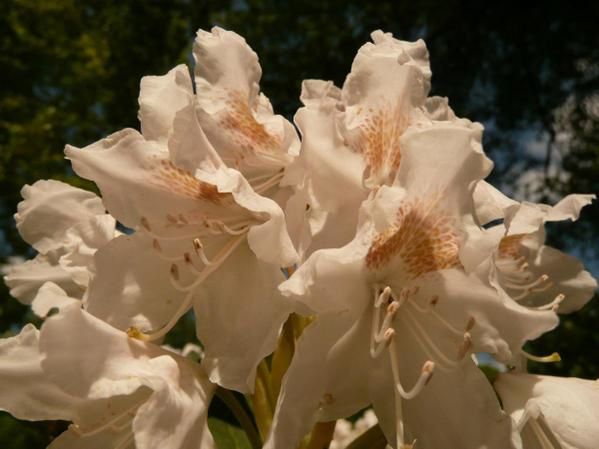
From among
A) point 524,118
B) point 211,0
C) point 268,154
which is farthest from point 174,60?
point 268,154

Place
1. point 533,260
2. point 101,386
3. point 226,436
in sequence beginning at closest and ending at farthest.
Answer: point 101,386, point 533,260, point 226,436

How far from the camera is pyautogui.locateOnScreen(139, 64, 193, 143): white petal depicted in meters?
0.64

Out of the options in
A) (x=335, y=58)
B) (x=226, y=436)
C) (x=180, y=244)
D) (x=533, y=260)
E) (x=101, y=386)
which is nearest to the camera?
(x=101, y=386)

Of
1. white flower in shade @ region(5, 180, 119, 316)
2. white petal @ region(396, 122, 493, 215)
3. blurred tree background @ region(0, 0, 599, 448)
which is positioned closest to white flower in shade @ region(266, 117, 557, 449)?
white petal @ region(396, 122, 493, 215)

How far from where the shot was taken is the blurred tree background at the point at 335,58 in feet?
10.6

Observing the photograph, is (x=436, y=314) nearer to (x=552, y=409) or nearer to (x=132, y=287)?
(x=552, y=409)

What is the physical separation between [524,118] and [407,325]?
11.0ft

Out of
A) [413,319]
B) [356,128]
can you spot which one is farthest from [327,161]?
[413,319]

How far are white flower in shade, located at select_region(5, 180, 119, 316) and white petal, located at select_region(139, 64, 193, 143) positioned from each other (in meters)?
0.09

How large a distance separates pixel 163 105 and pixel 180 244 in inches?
4.6

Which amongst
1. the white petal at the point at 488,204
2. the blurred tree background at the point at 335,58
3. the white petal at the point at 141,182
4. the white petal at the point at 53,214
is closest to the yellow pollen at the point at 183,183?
the white petal at the point at 141,182

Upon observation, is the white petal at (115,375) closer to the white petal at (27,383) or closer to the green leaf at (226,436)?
the white petal at (27,383)

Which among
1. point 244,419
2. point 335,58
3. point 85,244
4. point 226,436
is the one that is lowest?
point 335,58

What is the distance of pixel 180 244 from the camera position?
655 millimetres
